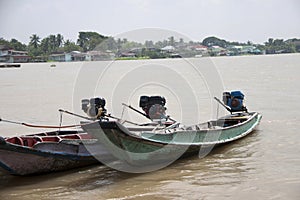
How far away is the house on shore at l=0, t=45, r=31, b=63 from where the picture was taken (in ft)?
281

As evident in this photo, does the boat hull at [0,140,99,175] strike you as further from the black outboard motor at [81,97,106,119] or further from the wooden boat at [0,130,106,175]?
the black outboard motor at [81,97,106,119]

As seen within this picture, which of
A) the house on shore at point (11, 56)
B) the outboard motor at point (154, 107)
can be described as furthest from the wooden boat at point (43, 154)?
the house on shore at point (11, 56)

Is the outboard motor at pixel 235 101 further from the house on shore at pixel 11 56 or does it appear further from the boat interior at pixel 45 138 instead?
the house on shore at pixel 11 56

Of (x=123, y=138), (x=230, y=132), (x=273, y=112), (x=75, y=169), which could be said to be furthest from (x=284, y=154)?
(x=273, y=112)

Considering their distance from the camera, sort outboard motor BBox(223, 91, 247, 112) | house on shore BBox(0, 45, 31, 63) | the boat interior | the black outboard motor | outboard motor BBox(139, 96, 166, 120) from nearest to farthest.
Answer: the boat interior < the black outboard motor < outboard motor BBox(139, 96, 166, 120) < outboard motor BBox(223, 91, 247, 112) < house on shore BBox(0, 45, 31, 63)

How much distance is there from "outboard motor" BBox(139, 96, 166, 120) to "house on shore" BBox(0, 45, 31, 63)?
262 feet

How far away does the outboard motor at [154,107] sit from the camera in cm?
986

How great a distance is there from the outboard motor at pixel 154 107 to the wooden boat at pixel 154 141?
82cm

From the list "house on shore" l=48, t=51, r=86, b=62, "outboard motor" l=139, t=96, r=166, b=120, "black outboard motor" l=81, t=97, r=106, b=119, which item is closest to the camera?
"black outboard motor" l=81, t=97, r=106, b=119

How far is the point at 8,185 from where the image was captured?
7.44 meters

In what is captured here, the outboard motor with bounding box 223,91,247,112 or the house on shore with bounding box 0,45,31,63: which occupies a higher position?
the house on shore with bounding box 0,45,31,63

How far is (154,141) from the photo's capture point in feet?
25.4

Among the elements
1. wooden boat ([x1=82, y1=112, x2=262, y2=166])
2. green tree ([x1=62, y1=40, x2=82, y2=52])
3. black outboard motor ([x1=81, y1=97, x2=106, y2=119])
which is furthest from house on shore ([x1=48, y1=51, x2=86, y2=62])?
wooden boat ([x1=82, y1=112, x2=262, y2=166])

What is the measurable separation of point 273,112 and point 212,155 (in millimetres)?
6890
